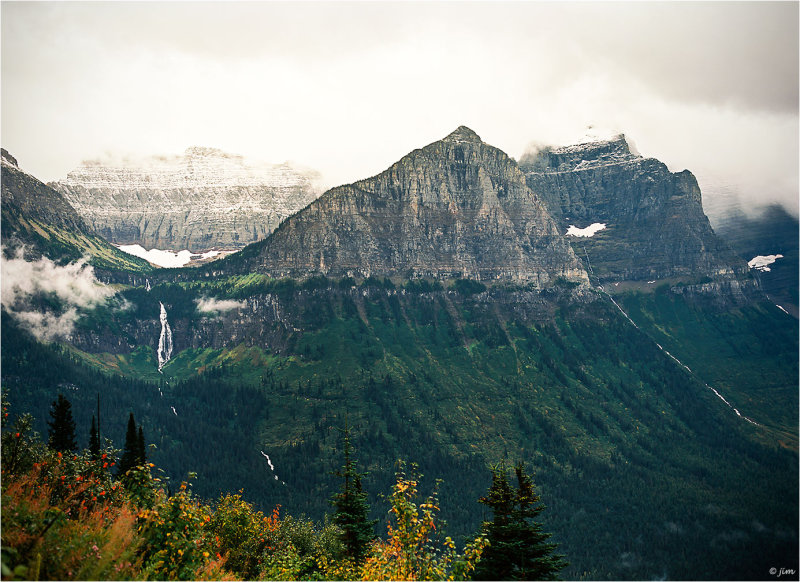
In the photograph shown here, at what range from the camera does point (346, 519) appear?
57406mm

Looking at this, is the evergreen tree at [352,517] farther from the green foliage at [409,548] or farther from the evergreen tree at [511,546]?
the green foliage at [409,548]

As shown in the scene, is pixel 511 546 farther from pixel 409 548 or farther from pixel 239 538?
pixel 239 538

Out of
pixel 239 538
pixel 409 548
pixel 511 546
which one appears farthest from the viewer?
pixel 239 538

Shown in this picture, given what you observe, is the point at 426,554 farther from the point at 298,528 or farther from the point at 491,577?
the point at 298,528

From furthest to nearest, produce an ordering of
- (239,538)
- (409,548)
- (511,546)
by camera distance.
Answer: (239,538), (511,546), (409,548)

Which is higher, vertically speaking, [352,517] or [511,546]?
[511,546]

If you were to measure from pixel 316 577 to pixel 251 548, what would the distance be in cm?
1910

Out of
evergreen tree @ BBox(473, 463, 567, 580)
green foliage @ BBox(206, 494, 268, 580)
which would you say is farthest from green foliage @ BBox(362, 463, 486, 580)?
green foliage @ BBox(206, 494, 268, 580)

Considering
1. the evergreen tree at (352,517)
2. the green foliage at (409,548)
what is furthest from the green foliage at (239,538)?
the green foliage at (409,548)

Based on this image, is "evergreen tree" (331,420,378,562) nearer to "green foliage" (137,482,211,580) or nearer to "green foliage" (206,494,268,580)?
"green foliage" (206,494,268,580)

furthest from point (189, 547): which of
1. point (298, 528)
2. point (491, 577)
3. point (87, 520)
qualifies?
point (298, 528)

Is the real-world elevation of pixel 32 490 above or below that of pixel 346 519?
above

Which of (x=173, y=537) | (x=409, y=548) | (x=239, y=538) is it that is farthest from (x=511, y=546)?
(x=239, y=538)

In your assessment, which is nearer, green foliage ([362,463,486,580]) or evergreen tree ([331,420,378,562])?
green foliage ([362,463,486,580])
